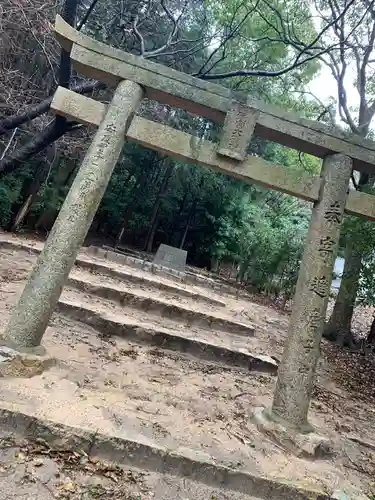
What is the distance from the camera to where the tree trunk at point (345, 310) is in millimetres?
8570

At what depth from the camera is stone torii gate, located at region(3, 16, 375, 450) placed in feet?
12.3

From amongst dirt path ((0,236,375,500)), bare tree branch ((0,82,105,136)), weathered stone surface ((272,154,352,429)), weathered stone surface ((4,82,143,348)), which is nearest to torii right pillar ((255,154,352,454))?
weathered stone surface ((272,154,352,429))

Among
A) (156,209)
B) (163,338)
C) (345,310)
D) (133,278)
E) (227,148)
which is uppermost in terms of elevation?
(156,209)

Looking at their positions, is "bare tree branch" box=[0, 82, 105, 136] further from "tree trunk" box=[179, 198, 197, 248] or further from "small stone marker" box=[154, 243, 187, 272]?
"tree trunk" box=[179, 198, 197, 248]

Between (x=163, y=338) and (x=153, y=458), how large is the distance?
2.97 metres

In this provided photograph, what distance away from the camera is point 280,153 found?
17.7m

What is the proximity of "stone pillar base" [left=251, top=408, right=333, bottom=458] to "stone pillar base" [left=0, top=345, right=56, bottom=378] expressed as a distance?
7.55 feet

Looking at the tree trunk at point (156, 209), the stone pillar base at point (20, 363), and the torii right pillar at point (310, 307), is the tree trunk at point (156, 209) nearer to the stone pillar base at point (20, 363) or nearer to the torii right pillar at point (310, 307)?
the torii right pillar at point (310, 307)

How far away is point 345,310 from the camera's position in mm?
9172

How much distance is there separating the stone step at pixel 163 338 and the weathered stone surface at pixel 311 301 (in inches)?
83.8

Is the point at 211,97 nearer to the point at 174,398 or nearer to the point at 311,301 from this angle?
the point at 311,301

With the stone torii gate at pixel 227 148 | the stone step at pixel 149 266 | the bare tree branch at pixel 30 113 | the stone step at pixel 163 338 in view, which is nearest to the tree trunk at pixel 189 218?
the stone step at pixel 149 266

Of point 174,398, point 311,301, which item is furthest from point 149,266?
point 311,301

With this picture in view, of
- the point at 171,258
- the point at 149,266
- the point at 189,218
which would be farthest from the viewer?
the point at 189,218
